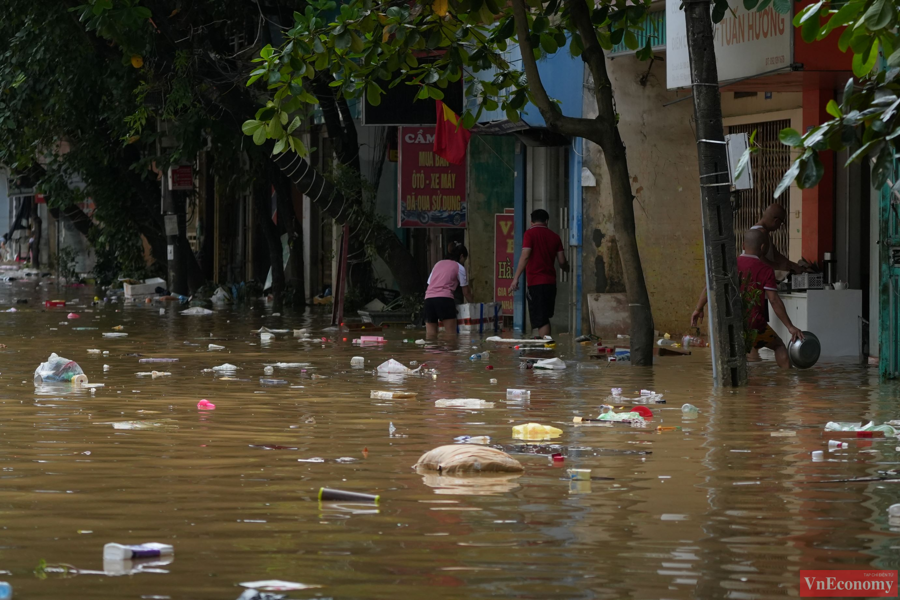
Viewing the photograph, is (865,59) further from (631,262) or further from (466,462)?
(631,262)

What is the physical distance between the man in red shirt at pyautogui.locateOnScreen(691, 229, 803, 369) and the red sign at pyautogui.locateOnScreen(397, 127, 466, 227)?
7945mm

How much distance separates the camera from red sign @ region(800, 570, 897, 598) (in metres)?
4.35

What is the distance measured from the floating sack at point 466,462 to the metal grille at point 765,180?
9483 mm

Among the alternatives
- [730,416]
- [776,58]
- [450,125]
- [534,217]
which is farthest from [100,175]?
[730,416]

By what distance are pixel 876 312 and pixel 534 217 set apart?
4969 millimetres

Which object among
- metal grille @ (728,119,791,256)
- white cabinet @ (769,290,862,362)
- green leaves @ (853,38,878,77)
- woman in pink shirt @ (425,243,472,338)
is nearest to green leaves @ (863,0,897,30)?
green leaves @ (853,38,878,77)

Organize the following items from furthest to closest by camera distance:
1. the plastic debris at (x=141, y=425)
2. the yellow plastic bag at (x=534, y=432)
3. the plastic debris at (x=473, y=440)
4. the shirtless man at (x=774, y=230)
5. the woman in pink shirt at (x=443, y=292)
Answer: the woman in pink shirt at (x=443, y=292), the shirtless man at (x=774, y=230), the plastic debris at (x=141, y=425), the yellow plastic bag at (x=534, y=432), the plastic debris at (x=473, y=440)

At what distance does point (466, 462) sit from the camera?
6.60 m

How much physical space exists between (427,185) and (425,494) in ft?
48.6

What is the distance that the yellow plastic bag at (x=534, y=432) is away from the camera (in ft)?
26.1

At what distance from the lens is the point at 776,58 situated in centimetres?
1317

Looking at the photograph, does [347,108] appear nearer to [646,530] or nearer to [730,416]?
[730,416]

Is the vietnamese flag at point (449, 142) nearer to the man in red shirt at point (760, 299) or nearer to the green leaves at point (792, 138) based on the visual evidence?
the man in red shirt at point (760, 299)

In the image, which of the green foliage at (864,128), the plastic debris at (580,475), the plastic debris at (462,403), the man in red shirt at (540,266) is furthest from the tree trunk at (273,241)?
the green foliage at (864,128)
